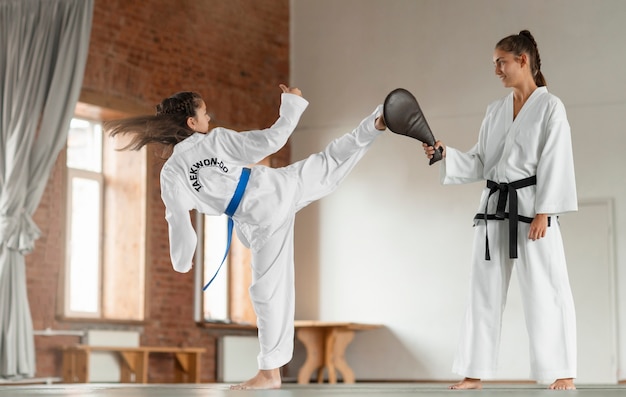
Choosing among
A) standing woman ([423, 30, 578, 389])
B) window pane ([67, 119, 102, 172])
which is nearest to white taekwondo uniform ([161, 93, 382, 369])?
standing woman ([423, 30, 578, 389])

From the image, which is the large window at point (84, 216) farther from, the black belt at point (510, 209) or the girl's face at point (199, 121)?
the black belt at point (510, 209)

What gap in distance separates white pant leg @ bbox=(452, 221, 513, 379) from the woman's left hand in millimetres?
171

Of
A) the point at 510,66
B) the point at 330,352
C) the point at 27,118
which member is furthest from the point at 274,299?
the point at 330,352

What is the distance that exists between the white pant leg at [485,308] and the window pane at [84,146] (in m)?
4.87

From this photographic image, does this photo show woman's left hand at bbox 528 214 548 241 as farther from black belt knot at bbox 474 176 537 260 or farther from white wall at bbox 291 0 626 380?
white wall at bbox 291 0 626 380

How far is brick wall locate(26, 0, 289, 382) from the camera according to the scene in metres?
7.48

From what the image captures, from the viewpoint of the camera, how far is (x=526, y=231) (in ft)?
12.6

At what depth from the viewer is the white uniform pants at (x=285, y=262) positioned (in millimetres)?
3889

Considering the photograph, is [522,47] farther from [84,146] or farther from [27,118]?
[84,146]

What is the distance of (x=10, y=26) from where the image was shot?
7.15m

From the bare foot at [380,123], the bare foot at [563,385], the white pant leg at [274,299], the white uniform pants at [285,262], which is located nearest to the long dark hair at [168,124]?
the white uniform pants at [285,262]

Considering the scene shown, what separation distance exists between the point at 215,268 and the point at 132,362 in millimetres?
1657

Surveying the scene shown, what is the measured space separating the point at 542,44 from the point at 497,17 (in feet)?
1.69

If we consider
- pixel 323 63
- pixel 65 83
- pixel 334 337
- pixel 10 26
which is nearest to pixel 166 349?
pixel 334 337
